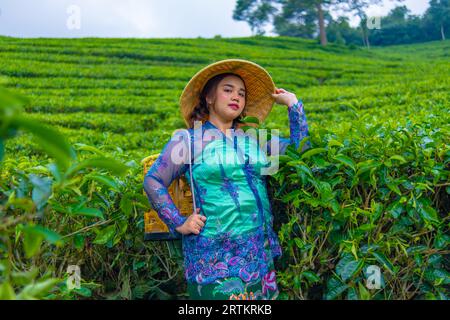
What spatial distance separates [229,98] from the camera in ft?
6.70

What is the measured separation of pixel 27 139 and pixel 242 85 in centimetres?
556

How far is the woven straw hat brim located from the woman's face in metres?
0.05

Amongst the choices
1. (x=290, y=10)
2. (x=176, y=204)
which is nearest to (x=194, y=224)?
(x=176, y=204)

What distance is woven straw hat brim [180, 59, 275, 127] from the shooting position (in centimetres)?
208

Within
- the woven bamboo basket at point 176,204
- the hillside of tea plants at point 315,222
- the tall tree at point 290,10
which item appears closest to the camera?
the hillside of tea plants at point 315,222

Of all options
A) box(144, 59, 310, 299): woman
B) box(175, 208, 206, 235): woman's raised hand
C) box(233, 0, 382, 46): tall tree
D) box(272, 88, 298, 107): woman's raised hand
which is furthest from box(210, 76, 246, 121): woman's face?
box(233, 0, 382, 46): tall tree

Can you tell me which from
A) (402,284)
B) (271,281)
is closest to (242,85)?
(271,281)

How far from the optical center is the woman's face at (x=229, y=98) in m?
2.03

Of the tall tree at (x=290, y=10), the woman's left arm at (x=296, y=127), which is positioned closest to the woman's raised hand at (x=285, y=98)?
the woman's left arm at (x=296, y=127)

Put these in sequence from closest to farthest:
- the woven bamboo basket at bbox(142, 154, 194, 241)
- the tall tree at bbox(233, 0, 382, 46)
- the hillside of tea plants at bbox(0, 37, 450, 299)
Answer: the hillside of tea plants at bbox(0, 37, 450, 299) → the woven bamboo basket at bbox(142, 154, 194, 241) → the tall tree at bbox(233, 0, 382, 46)

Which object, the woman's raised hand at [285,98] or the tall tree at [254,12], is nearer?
the woman's raised hand at [285,98]

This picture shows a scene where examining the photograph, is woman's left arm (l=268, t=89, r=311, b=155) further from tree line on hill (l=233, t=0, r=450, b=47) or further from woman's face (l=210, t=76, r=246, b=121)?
tree line on hill (l=233, t=0, r=450, b=47)

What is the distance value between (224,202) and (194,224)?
12 centimetres

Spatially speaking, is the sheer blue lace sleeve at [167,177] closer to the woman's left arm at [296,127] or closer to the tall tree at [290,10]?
the woman's left arm at [296,127]
